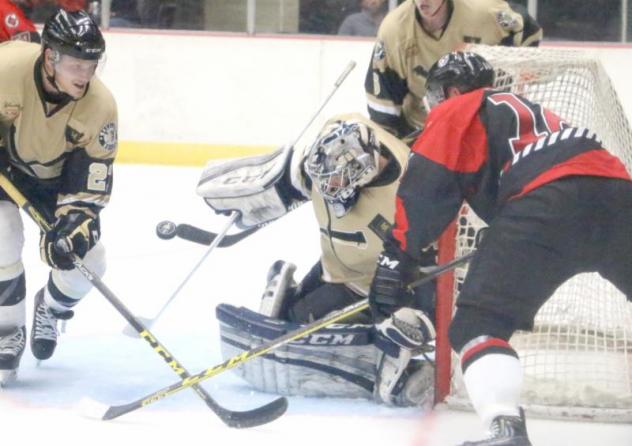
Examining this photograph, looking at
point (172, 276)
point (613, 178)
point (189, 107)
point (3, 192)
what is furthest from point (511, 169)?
point (189, 107)

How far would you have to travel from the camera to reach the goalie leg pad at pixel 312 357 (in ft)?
10.6

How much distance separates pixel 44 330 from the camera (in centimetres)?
358

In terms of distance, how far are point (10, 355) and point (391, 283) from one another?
3.88 ft

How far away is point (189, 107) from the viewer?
7449 mm

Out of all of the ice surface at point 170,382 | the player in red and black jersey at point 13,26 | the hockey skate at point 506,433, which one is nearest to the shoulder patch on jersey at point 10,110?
the ice surface at point 170,382

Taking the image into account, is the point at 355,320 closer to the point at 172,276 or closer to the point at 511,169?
the point at 511,169

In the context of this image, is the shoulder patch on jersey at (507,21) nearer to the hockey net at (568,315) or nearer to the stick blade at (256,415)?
the hockey net at (568,315)

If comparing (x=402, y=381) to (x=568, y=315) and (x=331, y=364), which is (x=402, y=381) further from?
(x=568, y=315)

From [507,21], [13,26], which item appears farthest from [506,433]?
[13,26]

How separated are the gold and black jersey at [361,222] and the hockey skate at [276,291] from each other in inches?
4.4

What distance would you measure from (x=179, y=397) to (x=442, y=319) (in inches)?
26.3

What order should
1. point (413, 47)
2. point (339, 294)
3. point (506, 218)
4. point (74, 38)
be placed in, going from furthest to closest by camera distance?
1. point (413, 47)
2. point (339, 294)
3. point (74, 38)
4. point (506, 218)

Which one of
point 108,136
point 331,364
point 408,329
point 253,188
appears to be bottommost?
point 331,364

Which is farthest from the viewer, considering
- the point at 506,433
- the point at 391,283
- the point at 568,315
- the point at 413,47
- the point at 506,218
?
the point at 413,47
